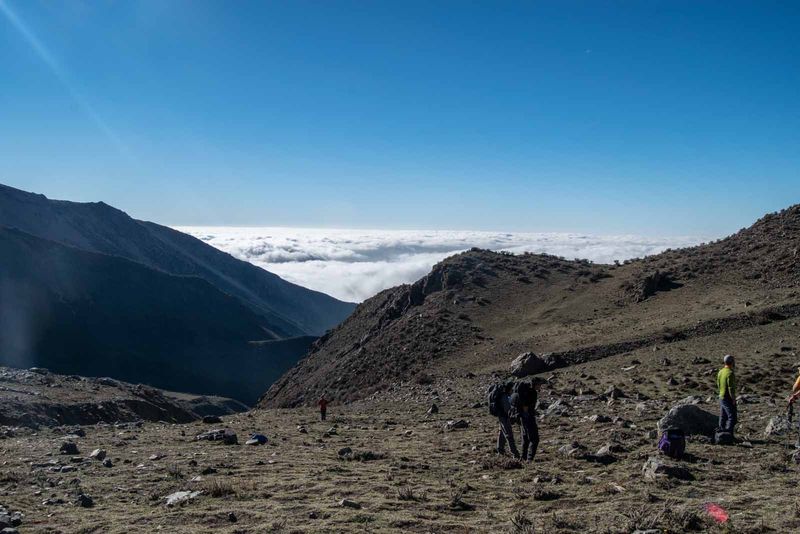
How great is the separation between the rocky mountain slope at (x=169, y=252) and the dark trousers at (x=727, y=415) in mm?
93605

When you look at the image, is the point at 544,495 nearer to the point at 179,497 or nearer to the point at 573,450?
the point at 573,450

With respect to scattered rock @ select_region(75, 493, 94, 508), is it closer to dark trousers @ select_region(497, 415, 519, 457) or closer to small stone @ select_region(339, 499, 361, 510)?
small stone @ select_region(339, 499, 361, 510)

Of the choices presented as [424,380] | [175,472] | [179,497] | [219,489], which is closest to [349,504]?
[219,489]

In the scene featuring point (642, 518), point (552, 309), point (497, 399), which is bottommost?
point (642, 518)

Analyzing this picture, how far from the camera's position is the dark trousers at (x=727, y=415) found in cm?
1058

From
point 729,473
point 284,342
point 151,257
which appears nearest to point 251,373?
point 284,342

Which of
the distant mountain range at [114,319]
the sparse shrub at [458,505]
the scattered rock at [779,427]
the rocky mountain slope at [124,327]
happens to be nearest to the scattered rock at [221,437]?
the sparse shrub at [458,505]

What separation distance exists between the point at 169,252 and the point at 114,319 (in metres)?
49.2

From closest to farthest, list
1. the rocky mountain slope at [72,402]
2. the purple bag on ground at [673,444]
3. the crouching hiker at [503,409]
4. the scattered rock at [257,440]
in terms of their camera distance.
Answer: the purple bag on ground at [673,444]
the crouching hiker at [503,409]
the scattered rock at [257,440]
the rocky mountain slope at [72,402]

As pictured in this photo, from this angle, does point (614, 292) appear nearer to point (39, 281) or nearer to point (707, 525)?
point (707, 525)

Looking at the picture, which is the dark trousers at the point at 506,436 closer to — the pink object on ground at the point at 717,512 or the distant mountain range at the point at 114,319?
the pink object on ground at the point at 717,512

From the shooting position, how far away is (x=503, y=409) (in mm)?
10734

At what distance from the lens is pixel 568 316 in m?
32.9

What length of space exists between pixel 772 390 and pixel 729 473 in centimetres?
961
